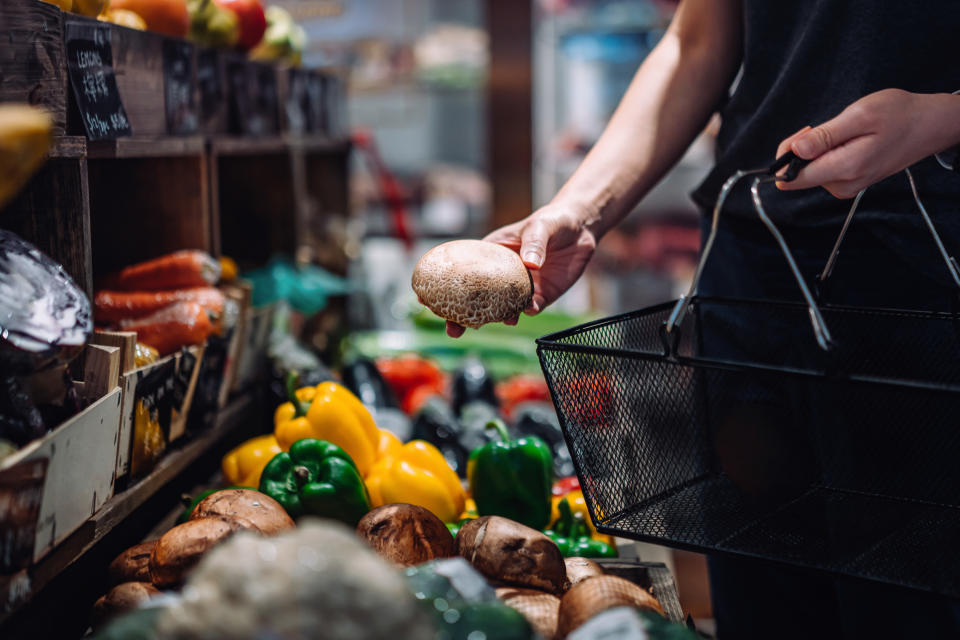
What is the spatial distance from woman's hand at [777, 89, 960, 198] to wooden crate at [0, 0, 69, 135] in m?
0.94

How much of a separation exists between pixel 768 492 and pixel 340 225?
2124 mm

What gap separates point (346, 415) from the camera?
1639 millimetres

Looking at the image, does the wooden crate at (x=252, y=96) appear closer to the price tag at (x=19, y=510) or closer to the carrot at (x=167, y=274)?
the carrot at (x=167, y=274)

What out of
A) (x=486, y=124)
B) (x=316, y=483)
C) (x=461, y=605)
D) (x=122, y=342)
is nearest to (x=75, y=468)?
(x=122, y=342)

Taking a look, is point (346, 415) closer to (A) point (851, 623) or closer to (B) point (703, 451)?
(B) point (703, 451)

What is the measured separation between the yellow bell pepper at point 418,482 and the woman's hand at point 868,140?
2.62 feet

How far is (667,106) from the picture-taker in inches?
59.8

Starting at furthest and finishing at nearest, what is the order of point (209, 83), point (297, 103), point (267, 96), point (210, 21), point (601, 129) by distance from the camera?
point (601, 129)
point (297, 103)
point (267, 96)
point (210, 21)
point (209, 83)

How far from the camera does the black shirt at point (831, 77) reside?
1.24 meters

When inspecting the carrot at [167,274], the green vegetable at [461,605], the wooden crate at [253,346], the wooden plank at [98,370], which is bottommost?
the green vegetable at [461,605]

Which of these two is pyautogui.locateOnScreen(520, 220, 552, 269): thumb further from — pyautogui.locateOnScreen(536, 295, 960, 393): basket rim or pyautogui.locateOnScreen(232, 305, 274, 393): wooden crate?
pyautogui.locateOnScreen(232, 305, 274, 393): wooden crate

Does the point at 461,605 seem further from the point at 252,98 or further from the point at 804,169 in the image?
the point at 252,98

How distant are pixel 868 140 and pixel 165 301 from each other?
1.15 meters

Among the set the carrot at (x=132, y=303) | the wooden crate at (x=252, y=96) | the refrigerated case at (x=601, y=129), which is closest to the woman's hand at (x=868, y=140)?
the carrot at (x=132, y=303)
